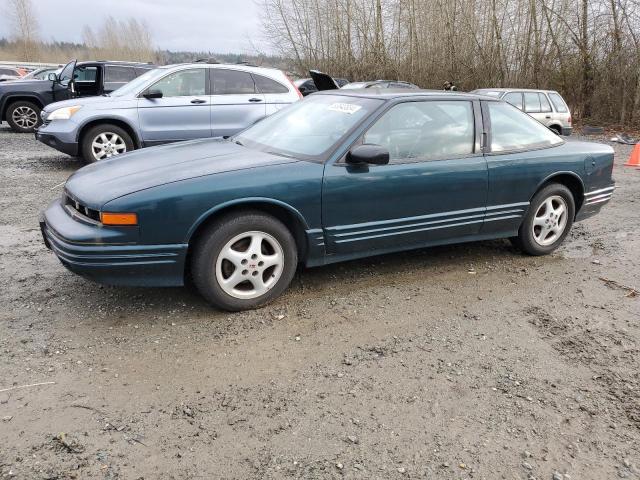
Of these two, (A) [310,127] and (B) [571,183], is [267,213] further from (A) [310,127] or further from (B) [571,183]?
(B) [571,183]

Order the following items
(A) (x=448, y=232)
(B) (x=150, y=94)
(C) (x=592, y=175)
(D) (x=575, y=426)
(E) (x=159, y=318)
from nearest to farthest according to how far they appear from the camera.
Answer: (D) (x=575, y=426) < (E) (x=159, y=318) < (A) (x=448, y=232) < (C) (x=592, y=175) < (B) (x=150, y=94)

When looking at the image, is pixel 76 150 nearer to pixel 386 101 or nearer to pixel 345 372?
pixel 386 101

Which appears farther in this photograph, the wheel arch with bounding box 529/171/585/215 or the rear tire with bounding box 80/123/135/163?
the rear tire with bounding box 80/123/135/163

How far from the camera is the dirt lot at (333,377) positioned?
2.25 metres

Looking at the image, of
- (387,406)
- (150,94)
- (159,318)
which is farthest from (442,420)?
(150,94)

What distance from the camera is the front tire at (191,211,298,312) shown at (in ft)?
10.9

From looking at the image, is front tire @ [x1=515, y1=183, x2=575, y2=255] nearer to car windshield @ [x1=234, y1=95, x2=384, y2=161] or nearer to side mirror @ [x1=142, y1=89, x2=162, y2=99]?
car windshield @ [x1=234, y1=95, x2=384, y2=161]

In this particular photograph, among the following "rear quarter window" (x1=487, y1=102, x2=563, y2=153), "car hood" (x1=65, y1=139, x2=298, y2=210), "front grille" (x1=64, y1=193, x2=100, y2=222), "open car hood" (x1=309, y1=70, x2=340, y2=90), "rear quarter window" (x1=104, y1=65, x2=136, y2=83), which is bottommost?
"front grille" (x1=64, y1=193, x2=100, y2=222)

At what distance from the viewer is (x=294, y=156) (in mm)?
3740

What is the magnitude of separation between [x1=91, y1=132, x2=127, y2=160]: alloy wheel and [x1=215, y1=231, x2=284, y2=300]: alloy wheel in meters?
5.34

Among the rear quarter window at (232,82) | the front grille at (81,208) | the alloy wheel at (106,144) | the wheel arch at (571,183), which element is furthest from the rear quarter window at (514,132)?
the alloy wheel at (106,144)

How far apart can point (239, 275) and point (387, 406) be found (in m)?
1.36

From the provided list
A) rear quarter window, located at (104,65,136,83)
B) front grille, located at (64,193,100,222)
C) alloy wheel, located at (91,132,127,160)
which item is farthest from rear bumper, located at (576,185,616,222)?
rear quarter window, located at (104,65,136,83)

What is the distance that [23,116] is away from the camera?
42.5ft
